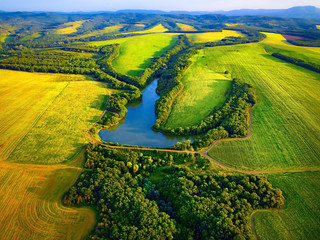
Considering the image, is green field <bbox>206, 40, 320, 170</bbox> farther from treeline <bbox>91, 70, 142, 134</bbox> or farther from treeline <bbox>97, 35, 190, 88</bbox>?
treeline <bbox>91, 70, 142, 134</bbox>

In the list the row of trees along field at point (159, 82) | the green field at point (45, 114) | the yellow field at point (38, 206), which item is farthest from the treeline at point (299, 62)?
the yellow field at point (38, 206)

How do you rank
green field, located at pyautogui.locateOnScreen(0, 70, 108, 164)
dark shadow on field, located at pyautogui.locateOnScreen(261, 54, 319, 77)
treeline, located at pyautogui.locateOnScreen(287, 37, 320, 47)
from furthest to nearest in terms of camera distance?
treeline, located at pyautogui.locateOnScreen(287, 37, 320, 47), dark shadow on field, located at pyautogui.locateOnScreen(261, 54, 319, 77), green field, located at pyautogui.locateOnScreen(0, 70, 108, 164)

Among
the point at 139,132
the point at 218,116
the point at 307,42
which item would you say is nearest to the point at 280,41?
the point at 307,42

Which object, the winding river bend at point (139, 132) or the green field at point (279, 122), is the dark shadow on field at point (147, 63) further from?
the green field at point (279, 122)

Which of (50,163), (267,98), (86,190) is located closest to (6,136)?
(50,163)

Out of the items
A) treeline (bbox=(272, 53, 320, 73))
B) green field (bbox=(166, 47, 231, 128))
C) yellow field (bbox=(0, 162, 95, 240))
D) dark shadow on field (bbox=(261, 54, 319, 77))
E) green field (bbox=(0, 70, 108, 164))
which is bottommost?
green field (bbox=(0, 70, 108, 164))

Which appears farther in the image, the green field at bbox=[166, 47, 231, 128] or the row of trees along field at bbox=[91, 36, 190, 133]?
the row of trees along field at bbox=[91, 36, 190, 133]

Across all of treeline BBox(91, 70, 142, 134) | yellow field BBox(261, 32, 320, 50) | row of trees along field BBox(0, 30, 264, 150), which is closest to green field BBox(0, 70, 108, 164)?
treeline BBox(91, 70, 142, 134)
